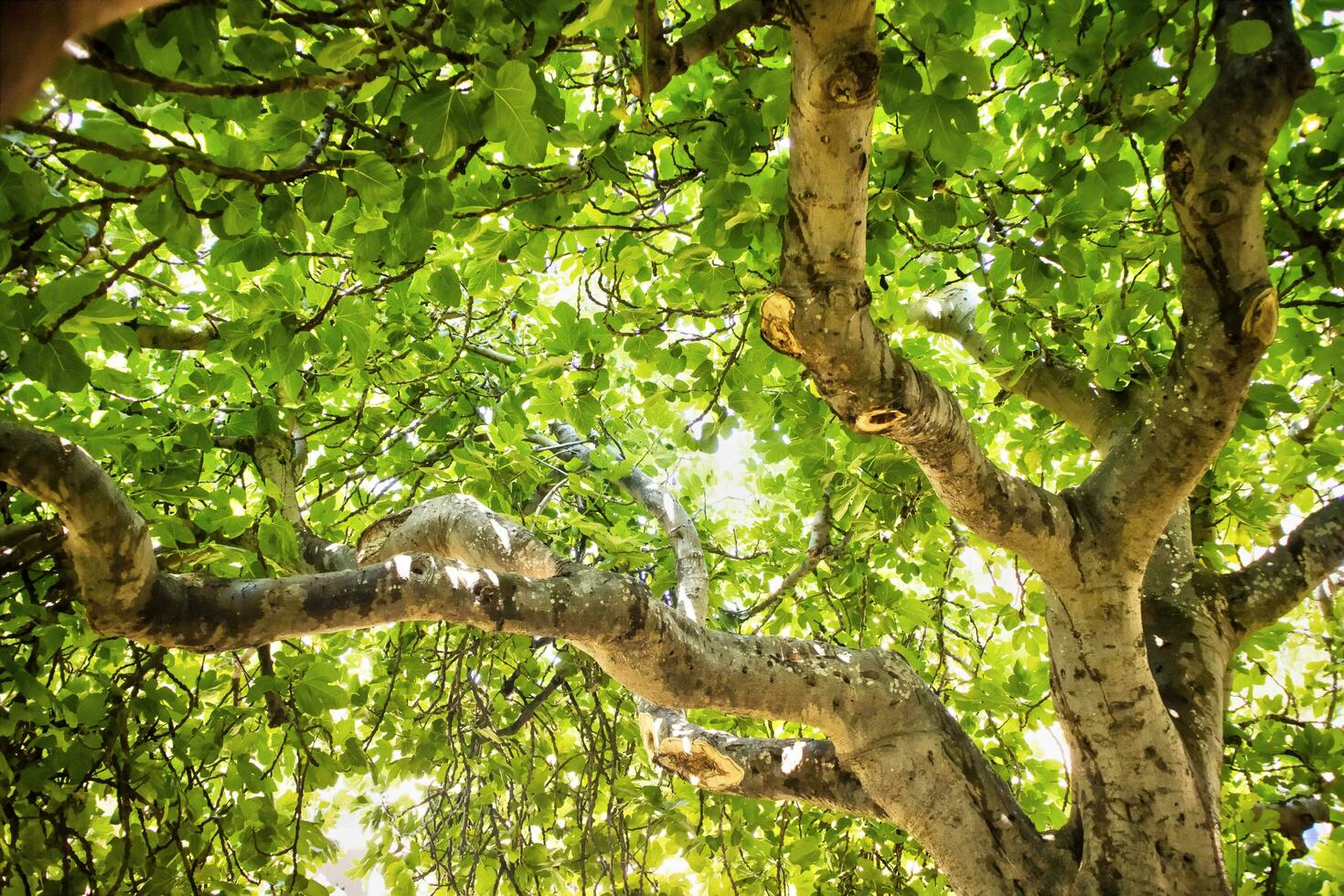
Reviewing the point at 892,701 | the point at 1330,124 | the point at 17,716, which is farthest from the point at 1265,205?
the point at 17,716

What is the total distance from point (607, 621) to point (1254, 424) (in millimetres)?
2272

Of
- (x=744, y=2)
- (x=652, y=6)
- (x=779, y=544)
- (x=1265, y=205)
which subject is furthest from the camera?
(x=779, y=544)

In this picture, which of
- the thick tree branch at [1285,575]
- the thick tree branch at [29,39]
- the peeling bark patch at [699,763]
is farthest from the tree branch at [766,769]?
the thick tree branch at [29,39]

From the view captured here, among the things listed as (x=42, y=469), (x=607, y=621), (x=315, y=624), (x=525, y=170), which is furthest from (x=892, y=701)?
(x=42, y=469)

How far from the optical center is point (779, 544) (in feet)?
15.8

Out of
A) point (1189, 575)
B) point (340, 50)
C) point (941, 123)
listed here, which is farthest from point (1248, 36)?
point (1189, 575)

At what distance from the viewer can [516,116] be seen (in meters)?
1.46

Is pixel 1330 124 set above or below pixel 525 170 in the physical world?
above

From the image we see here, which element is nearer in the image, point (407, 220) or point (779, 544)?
point (407, 220)

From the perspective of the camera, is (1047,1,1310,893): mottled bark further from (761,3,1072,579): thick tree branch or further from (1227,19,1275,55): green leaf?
(1227,19,1275,55): green leaf

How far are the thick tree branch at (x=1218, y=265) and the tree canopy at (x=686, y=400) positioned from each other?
0.01 metres

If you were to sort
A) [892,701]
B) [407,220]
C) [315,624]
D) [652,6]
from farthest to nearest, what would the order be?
[892,701], [315,624], [407,220], [652,6]

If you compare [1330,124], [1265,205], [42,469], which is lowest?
[42,469]

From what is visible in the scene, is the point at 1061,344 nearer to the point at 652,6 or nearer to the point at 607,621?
the point at 607,621
